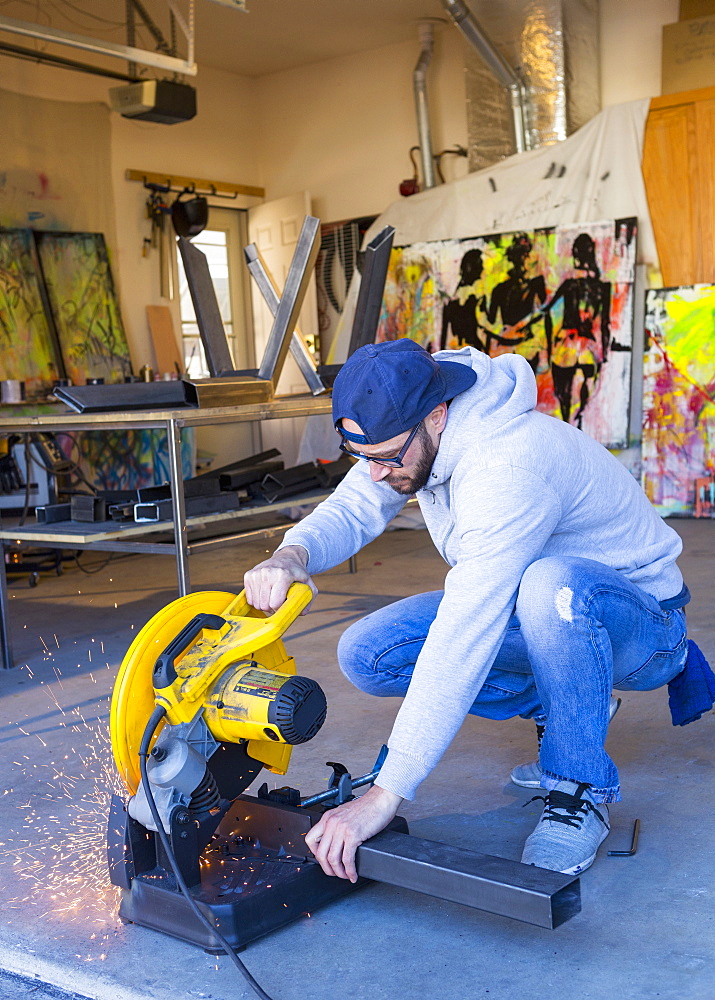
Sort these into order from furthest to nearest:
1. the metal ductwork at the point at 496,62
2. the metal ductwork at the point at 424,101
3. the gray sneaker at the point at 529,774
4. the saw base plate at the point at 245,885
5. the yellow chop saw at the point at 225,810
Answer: the metal ductwork at the point at 424,101 → the metal ductwork at the point at 496,62 → the gray sneaker at the point at 529,774 → the saw base plate at the point at 245,885 → the yellow chop saw at the point at 225,810

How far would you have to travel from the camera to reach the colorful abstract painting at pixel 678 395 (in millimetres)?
6691

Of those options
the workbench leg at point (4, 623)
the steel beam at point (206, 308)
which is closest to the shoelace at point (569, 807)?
the workbench leg at point (4, 623)

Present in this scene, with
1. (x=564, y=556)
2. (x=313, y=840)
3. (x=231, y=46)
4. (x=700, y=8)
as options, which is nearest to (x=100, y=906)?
(x=313, y=840)

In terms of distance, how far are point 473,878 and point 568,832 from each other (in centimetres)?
38

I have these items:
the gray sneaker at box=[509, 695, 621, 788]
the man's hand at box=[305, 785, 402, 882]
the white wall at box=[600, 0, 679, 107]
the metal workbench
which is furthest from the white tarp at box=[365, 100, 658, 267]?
the man's hand at box=[305, 785, 402, 882]

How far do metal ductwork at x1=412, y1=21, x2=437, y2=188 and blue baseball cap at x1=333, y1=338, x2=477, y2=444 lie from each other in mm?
6996

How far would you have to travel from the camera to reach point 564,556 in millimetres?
1917

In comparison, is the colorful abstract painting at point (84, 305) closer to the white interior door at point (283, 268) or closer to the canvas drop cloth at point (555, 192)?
the white interior door at point (283, 268)

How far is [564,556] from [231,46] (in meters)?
7.95

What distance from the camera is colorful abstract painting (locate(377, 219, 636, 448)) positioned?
6996 millimetres

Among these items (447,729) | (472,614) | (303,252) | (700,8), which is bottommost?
(447,729)

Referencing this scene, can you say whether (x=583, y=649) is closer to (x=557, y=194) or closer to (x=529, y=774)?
(x=529, y=774)

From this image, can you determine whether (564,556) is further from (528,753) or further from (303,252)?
(303,252)

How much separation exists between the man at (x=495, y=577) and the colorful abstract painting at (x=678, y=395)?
4.87 metres
